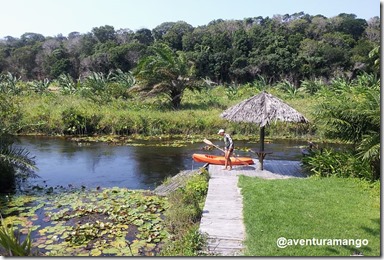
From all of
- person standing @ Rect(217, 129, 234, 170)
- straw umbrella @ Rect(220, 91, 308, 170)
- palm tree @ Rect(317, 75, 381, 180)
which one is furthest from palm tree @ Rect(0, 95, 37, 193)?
Result: palm tree @ Rect(317, 75, 381, 180)

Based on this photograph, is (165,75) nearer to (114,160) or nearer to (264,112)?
(114,160)

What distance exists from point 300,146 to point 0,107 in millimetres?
11323

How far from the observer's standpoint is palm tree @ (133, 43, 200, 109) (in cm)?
2252

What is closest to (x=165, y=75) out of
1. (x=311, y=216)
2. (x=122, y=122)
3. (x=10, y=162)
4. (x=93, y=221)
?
(x=122, y=122)

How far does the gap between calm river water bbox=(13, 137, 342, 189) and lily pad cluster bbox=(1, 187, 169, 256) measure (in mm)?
1450

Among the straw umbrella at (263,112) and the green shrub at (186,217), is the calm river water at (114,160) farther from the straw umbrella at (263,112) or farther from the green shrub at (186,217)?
the straw umbrella at (263,112)

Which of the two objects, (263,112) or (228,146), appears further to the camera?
(228,146)

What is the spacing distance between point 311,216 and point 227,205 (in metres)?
1.59

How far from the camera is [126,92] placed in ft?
80.4

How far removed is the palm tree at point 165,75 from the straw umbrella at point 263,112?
1206 cm

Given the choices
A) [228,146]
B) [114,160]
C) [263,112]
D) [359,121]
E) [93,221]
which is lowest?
[93,221]

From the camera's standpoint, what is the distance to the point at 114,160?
1427 cm

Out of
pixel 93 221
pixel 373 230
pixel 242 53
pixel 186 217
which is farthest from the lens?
pixel 242 53

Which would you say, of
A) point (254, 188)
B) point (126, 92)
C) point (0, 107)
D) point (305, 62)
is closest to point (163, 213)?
point (254, 188)
